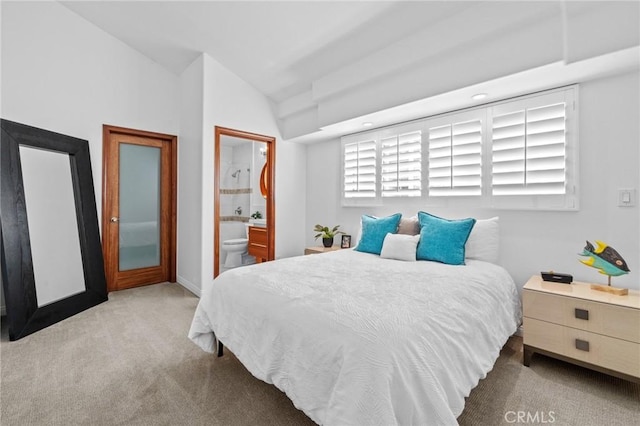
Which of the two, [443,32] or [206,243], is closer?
[443,32]

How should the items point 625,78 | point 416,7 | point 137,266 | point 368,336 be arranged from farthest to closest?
point 137,266 < point 416,7 < point 625,78 < point 368,336

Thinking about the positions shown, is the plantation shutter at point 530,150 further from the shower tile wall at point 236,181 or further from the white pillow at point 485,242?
the shower tile wall at point 236,181

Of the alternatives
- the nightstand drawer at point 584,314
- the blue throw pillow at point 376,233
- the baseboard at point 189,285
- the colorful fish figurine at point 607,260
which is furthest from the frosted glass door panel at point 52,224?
the colorful fish figurine at point 607,260

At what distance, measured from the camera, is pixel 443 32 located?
246 cm

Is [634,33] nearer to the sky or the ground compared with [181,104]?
nearer to the ground

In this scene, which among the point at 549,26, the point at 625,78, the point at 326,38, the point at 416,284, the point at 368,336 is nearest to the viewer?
the point at 368,336

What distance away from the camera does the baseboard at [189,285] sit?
12.3ft

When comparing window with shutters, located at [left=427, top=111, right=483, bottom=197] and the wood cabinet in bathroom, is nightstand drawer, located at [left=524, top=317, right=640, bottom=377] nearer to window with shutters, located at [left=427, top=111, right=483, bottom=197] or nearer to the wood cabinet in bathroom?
window with shutters, located at [left=427, top=111, right=483, bottom=197]

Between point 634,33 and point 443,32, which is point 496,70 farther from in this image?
point 634,33

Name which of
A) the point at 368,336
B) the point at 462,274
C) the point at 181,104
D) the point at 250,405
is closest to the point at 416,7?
the point at 462,274

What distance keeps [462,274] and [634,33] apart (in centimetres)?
177

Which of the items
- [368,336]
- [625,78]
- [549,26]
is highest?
[549,26]

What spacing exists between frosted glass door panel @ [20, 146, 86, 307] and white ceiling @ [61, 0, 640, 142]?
1801mm

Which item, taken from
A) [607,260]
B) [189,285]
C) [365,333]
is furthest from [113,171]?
[607,260]
